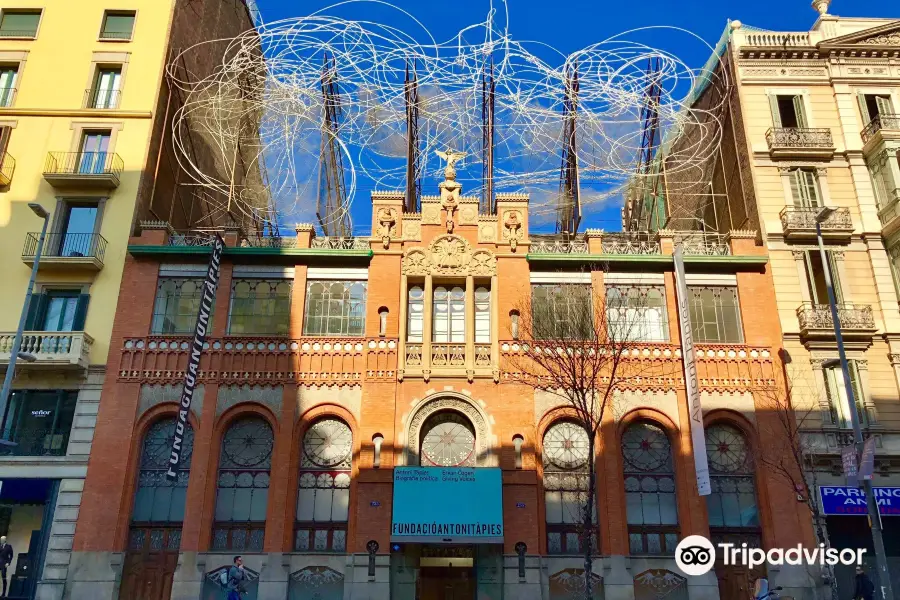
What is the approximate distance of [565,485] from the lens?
25.6 m

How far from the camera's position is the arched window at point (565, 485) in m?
24.8

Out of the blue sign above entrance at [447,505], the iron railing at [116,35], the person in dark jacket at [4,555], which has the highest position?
the iron railing at [116,35]

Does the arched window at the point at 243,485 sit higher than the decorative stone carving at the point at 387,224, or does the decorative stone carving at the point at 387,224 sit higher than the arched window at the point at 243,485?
the decorative stone carving at the point at 387,224

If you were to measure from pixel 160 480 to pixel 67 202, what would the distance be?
41.9 ft

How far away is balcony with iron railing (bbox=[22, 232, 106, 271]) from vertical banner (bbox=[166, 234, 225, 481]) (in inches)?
A: 175

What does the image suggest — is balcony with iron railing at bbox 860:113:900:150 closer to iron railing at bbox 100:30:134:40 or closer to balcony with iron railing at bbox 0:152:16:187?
iron railing at bbox 100:30:134:40

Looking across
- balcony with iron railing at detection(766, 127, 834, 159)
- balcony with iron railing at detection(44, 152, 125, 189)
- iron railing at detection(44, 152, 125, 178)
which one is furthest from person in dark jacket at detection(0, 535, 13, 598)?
balcony with iron railing at detection(766, 127, 834, 159)

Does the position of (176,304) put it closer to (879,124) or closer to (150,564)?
(150,564)

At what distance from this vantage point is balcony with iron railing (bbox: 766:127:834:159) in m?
29.7

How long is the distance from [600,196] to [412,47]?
1096 cm

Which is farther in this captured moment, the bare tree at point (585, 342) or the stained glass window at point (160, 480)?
the stained glass window at point (160, 480)

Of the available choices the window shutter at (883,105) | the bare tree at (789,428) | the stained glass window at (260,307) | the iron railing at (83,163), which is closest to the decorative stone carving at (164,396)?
the stained glass window at (260,307)

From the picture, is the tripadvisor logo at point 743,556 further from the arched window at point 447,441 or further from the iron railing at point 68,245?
the iron railing at point 68,245

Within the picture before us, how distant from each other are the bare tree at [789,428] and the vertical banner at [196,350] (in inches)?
823
